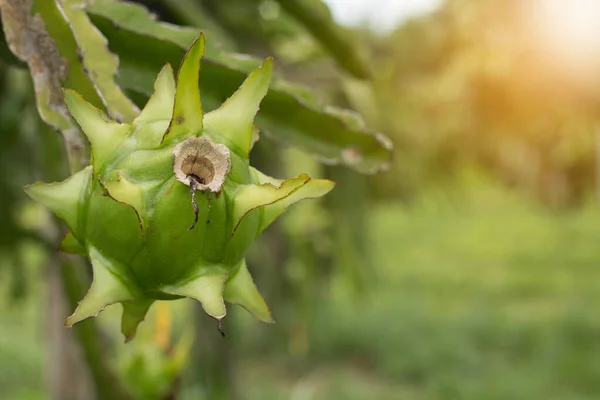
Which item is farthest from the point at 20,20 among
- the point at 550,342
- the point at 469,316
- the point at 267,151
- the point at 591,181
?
the point at 591,181

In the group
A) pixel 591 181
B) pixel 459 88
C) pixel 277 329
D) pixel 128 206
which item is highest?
pixel 591 181

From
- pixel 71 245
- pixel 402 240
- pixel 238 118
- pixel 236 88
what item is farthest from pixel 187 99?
pixel 402 240

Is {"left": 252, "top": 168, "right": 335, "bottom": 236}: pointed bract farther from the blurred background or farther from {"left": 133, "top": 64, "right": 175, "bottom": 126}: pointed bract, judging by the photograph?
the blurred background

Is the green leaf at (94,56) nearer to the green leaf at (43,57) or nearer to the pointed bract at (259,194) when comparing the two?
the green leaf at (43,57)

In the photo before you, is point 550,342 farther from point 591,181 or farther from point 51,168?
point 591,181

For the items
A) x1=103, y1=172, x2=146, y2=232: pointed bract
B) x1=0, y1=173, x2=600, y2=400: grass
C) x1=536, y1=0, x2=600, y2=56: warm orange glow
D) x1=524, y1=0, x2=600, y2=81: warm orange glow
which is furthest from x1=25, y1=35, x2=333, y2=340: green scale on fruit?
x1=536, y1=0, x2=600, y2=56: warm orange glow
